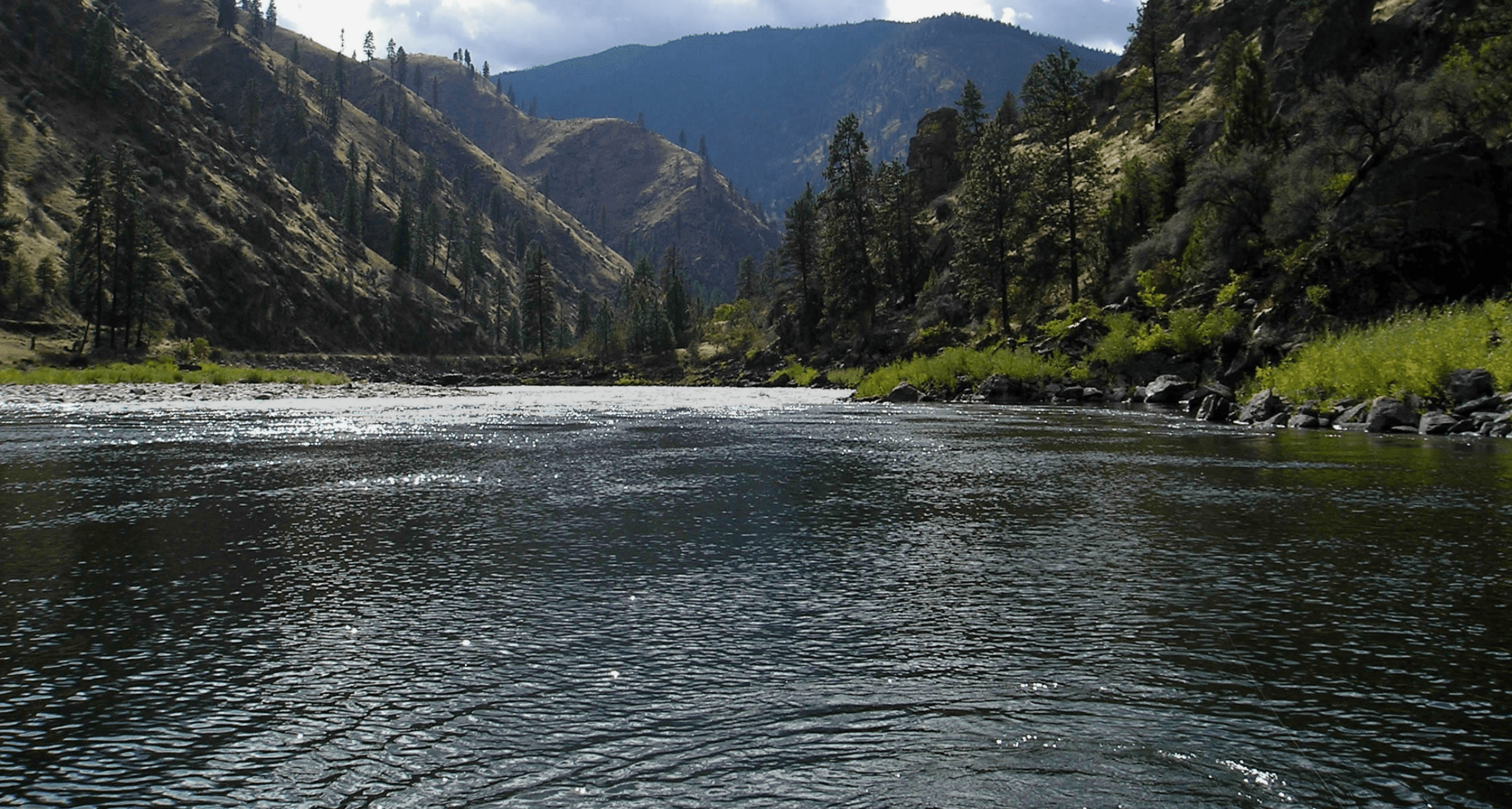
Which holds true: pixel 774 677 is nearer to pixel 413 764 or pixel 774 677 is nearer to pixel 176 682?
pixel 413 764

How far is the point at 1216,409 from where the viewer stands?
99.8 feet

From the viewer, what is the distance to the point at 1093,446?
870 inches

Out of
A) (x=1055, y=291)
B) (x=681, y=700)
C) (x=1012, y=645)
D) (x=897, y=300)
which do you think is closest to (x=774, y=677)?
(x=681, y=700)

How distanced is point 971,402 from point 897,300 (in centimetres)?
4828

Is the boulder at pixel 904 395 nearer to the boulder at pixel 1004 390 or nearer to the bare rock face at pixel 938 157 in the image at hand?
the boulder at pixel 1004 390

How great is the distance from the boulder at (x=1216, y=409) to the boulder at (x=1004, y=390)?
56.0 feet

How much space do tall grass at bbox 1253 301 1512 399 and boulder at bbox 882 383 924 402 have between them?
21.2 m

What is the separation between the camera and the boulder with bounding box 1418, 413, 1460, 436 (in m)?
23.0

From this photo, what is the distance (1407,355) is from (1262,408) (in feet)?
14.6

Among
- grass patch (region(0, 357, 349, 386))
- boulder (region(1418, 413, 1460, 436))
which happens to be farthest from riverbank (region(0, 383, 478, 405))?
boulder (region(1418, 413, 1460, 436))

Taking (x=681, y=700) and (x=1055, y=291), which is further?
(x=1055, y=291)

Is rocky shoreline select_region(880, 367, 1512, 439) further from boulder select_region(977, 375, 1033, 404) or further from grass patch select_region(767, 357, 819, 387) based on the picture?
grass patch select_region(767, 357, 819, 387)

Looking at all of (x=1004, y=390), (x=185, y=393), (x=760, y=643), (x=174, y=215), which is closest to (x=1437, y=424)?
(x=760, y=643)

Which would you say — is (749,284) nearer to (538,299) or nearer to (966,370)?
(538,299)
